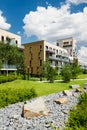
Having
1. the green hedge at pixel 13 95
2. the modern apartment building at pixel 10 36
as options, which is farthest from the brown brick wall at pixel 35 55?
the green hedge at pixel 13 95

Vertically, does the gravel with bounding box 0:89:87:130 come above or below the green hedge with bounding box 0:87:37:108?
below

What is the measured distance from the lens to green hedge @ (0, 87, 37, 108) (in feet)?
51.8

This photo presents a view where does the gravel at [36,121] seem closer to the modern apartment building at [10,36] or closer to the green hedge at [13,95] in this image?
the green hedge at [13,95]

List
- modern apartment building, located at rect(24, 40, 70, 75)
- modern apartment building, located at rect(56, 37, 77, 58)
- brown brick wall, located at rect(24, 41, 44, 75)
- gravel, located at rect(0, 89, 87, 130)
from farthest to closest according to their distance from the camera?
modern apartment building, located at rect(56, 37, 77, 58)
brown brick wall, located at rect(24, 41, 44, 75)
modern apartment building, located at rect(24, 40, 70, 75)
gravel, located at rect(0, 89, 87, 130)

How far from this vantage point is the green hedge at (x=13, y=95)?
15797 millimetres

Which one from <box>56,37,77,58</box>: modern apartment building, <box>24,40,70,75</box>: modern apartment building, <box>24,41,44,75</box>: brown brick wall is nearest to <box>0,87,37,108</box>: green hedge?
<box>24,40,70,75</box>: modern apartment building

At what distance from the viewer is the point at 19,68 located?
5453 cm

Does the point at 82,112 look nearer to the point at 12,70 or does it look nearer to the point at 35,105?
the point at 35,105

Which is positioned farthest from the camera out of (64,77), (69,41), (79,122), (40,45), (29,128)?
(69,41)

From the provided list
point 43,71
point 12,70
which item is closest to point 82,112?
point 43,71

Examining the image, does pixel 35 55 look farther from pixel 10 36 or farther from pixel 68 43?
pixel 68 43

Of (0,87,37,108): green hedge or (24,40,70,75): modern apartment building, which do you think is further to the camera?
(24,40,70,75): modern apartment building

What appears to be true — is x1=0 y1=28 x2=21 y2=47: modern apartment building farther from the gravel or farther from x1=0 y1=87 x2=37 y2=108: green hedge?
the gravel

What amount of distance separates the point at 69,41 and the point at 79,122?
106 meters
